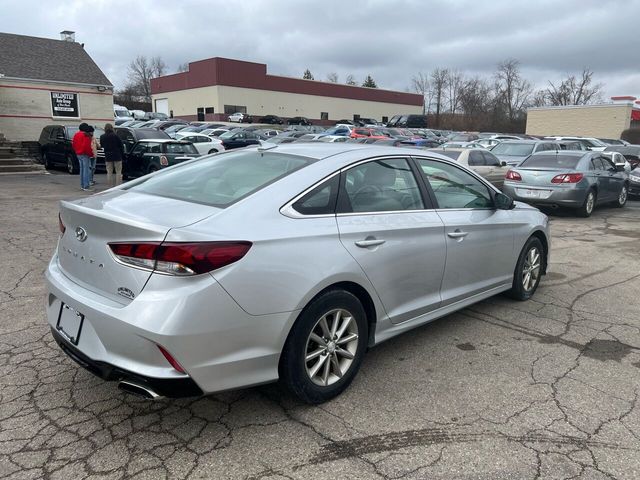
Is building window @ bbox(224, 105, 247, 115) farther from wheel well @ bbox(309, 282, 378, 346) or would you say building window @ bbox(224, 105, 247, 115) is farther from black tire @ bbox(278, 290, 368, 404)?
black tire @ bbox(278, 290, 368, 404)

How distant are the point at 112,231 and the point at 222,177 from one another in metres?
0.98

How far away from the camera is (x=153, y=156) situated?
14.0 m

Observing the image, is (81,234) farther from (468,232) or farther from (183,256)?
(468,232)

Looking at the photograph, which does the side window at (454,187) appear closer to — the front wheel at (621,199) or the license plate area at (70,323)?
the license plate area at (70,323)

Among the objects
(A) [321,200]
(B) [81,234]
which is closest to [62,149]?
(B) [81,234]

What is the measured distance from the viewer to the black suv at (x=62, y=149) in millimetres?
17172

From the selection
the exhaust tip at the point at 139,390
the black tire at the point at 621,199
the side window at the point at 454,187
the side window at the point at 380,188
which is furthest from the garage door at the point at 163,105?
the exhaust tip at the point at 139,390

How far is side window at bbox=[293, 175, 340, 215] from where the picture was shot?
123 inches

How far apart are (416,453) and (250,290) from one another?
4.09ft

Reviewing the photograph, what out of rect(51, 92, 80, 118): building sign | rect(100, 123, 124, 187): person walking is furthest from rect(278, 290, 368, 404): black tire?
rect(51, 92, 80, 118): building sign

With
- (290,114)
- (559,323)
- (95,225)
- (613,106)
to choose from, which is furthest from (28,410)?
(290,114)

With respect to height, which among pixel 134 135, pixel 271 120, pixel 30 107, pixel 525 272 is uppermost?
pixel 271 120

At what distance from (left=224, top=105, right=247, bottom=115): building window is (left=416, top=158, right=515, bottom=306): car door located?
174 ft

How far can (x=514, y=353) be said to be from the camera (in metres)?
4.10
